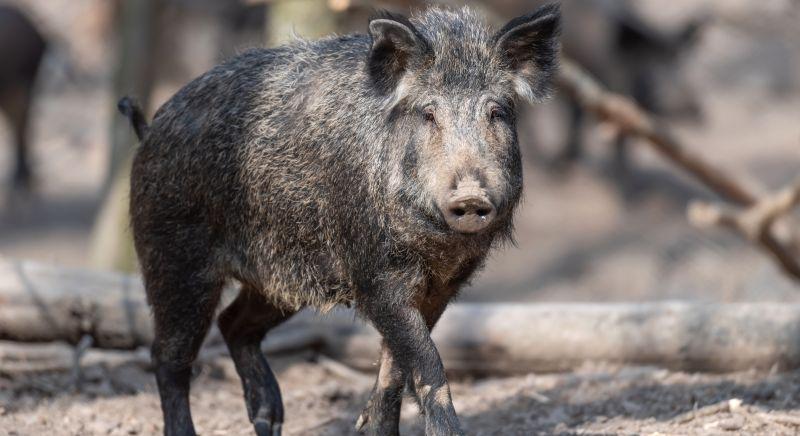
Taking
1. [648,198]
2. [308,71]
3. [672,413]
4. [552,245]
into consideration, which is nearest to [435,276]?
[308,71]

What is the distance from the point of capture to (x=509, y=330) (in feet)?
22.9

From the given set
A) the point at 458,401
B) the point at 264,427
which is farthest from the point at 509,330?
the point at 264,427

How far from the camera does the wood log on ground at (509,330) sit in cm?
662

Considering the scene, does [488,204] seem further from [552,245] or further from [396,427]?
[552,245]

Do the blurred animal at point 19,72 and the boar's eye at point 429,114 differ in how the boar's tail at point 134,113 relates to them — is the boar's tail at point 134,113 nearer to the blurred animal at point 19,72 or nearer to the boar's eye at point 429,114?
the boar's eye at point 429,114

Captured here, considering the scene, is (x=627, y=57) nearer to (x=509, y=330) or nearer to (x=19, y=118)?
(x=19, y=118)

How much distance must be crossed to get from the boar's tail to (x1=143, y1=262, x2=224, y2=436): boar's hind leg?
26.3 inches

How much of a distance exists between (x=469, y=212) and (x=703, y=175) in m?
6.02

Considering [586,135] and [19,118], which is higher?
[19,118]

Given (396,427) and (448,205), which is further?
(396,427)

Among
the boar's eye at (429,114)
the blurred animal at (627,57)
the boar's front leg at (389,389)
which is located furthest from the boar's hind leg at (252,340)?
the blurred animal at (627,57)

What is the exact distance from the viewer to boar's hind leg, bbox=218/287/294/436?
5605 mm

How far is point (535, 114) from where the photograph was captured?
17266 mm

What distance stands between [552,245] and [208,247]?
10710mm
